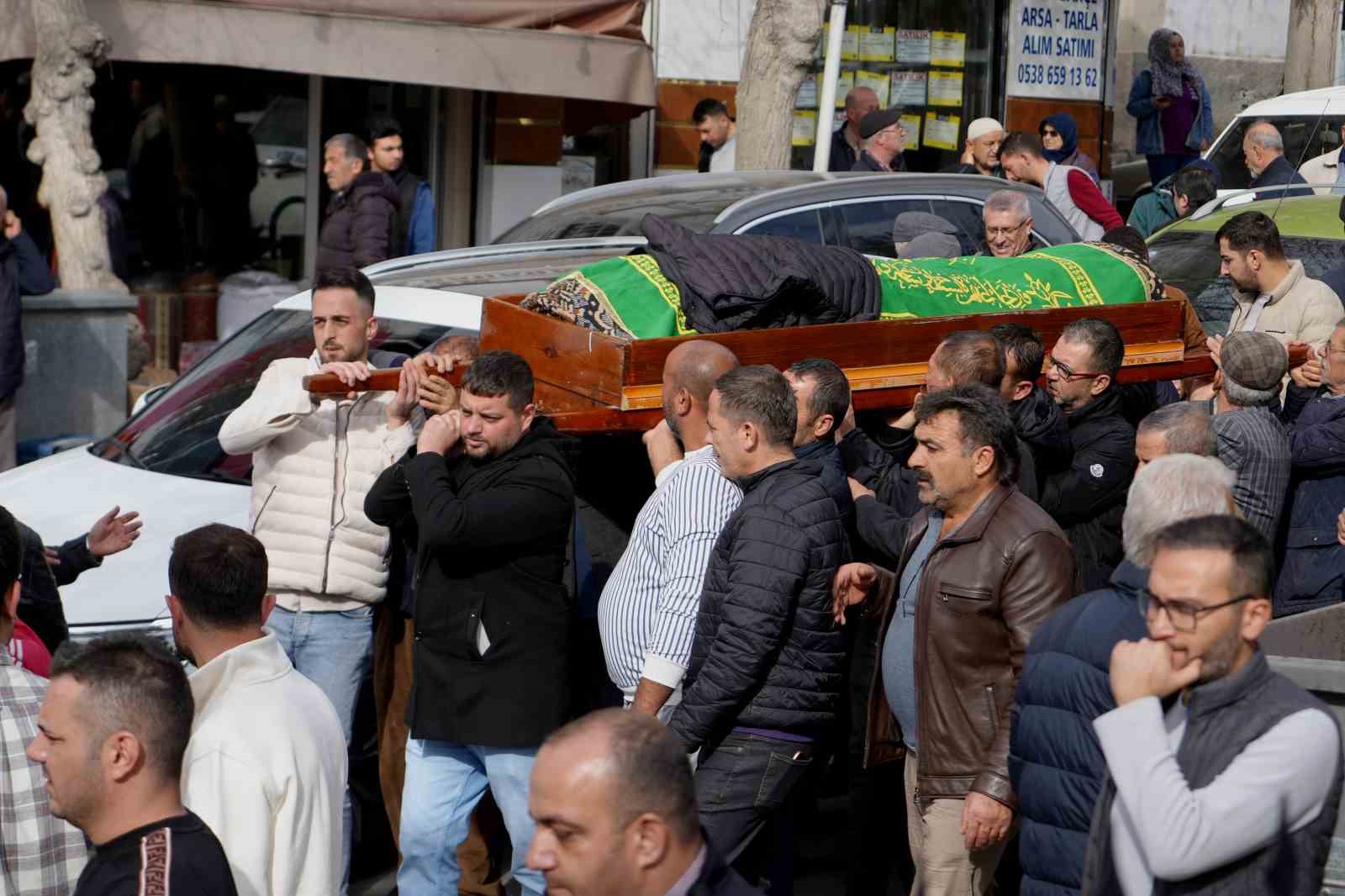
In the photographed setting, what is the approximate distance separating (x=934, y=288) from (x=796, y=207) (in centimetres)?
200

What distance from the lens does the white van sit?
42.0ft

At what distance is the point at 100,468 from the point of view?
6734 millimetres

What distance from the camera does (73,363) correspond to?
10.2 m

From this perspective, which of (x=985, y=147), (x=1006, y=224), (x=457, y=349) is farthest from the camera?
(x=985, y=147)

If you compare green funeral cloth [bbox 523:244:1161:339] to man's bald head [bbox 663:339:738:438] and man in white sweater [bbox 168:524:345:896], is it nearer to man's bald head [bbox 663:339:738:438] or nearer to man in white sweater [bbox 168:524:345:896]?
man's bald head [bbox 663:339:738:438]

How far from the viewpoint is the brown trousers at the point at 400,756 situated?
5.75 metres

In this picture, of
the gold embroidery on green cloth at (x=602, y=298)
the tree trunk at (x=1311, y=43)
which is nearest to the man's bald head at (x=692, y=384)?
the gold embroidery on green cloth at (x=602, y=298)

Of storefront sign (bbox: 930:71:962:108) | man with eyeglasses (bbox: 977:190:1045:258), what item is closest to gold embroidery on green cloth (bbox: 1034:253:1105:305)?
man with eyeglasses (bbox: 977:190:1045:258)

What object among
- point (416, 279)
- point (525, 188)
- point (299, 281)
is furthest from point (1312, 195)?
point (299, 281)

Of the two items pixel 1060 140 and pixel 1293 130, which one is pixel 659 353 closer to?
pixel 1060 140

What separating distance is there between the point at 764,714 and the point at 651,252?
1.81 meters

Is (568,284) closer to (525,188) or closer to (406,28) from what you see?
(406,28)

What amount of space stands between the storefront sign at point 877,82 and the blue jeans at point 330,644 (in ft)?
39.1

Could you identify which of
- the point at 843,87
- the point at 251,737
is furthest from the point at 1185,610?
the point at 843,87
